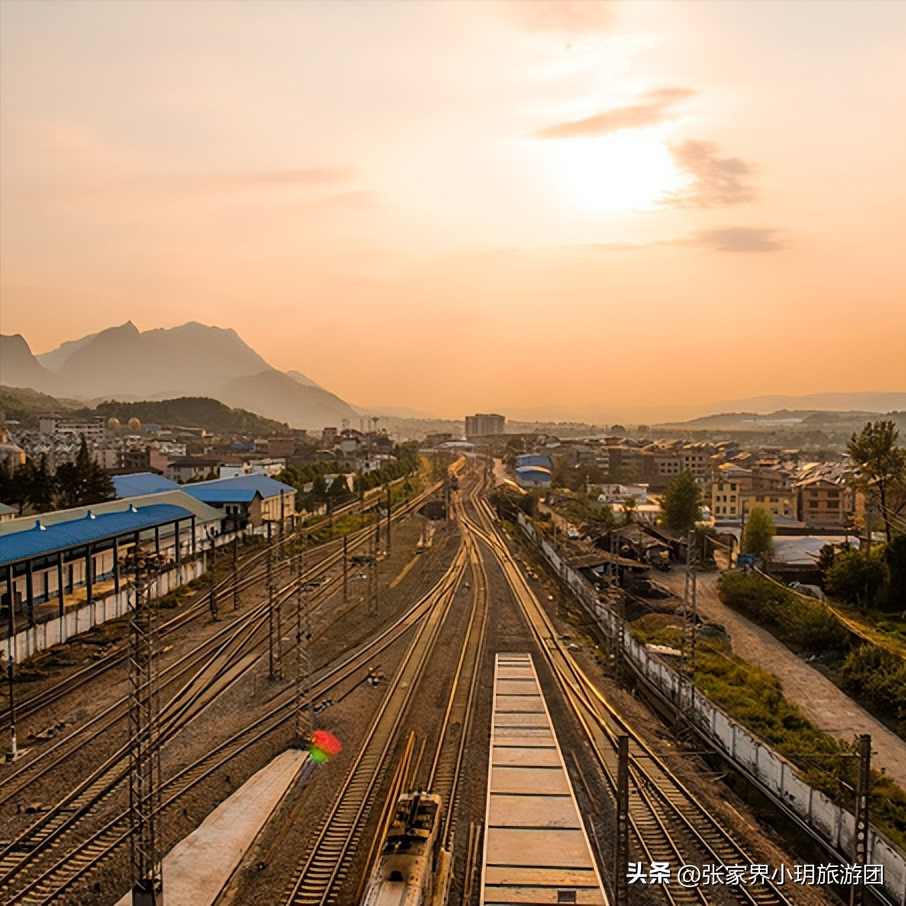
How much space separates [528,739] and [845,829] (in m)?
6.26

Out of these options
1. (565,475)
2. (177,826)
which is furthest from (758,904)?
(565,475)

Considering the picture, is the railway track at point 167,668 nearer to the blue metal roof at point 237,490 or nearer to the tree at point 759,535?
the blue metal roof at point 237,490

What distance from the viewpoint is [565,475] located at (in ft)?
268

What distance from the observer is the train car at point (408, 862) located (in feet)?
32.2

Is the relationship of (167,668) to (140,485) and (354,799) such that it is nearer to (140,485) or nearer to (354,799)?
(354,799)

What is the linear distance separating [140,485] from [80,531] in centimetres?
2198

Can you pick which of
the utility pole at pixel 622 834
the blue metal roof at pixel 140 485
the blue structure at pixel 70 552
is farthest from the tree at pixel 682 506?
the utility pole at pixel 622 834

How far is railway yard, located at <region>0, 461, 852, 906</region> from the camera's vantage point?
1119cm

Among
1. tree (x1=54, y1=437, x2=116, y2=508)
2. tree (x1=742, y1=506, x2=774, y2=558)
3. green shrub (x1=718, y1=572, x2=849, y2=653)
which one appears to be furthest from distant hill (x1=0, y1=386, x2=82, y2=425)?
green shrub (x1=718, y1=572, x2=849, y2=653)

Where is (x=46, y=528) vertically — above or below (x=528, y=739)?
above

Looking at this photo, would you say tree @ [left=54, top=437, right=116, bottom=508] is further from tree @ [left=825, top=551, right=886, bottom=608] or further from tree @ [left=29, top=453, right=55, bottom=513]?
tree @ [left=825, top=551, right=886, bottom=608]

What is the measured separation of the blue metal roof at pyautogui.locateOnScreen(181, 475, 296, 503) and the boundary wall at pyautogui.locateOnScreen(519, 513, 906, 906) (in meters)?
24.6

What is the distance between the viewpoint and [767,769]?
13984mm

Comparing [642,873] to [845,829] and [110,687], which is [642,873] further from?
[110,687]
